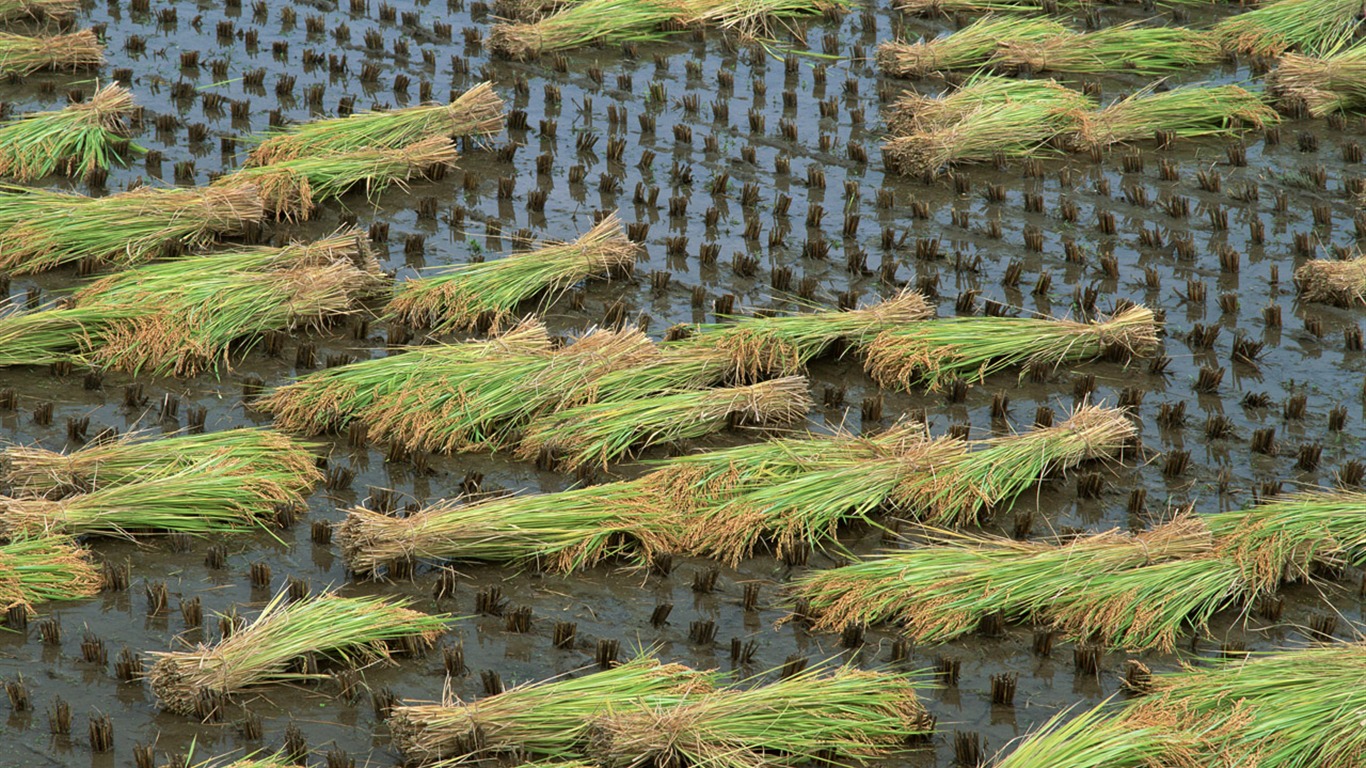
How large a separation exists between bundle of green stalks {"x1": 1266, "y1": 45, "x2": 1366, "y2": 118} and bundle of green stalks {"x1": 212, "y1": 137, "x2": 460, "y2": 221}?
14.9 ft

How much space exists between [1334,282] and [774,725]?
3.81 metres

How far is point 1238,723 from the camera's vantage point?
420 cm

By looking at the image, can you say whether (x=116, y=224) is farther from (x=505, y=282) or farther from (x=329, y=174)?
(x=505, y=282)

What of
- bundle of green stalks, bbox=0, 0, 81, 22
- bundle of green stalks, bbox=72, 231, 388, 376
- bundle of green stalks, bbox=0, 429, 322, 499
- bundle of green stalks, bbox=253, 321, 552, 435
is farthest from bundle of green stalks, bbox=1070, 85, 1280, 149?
bundle of green stalks, bbox=0, 0, 81, 22

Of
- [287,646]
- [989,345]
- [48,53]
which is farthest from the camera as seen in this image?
[48,53]

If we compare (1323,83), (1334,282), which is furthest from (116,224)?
(1323,83)

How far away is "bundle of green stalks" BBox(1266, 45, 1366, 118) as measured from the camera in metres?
8.58

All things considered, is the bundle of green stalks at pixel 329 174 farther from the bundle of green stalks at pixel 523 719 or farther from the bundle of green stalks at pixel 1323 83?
the bundle of green stalks at pixel 1323 83

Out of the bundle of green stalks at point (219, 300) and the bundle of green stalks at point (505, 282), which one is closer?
the bundle of green stalks at point (219, 300)

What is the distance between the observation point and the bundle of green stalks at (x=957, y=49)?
Result: 927cm

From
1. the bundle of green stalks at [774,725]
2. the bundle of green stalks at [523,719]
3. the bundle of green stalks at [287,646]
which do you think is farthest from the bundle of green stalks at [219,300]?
the bundle of green stalks at [774,725]

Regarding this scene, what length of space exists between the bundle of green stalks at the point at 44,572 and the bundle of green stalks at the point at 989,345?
300 cm

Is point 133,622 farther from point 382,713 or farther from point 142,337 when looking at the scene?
point 142,337

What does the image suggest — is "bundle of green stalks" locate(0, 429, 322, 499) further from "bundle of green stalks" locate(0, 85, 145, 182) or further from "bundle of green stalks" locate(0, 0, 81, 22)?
"bundle of green stalks" locate(0, 0, 81, 22)
